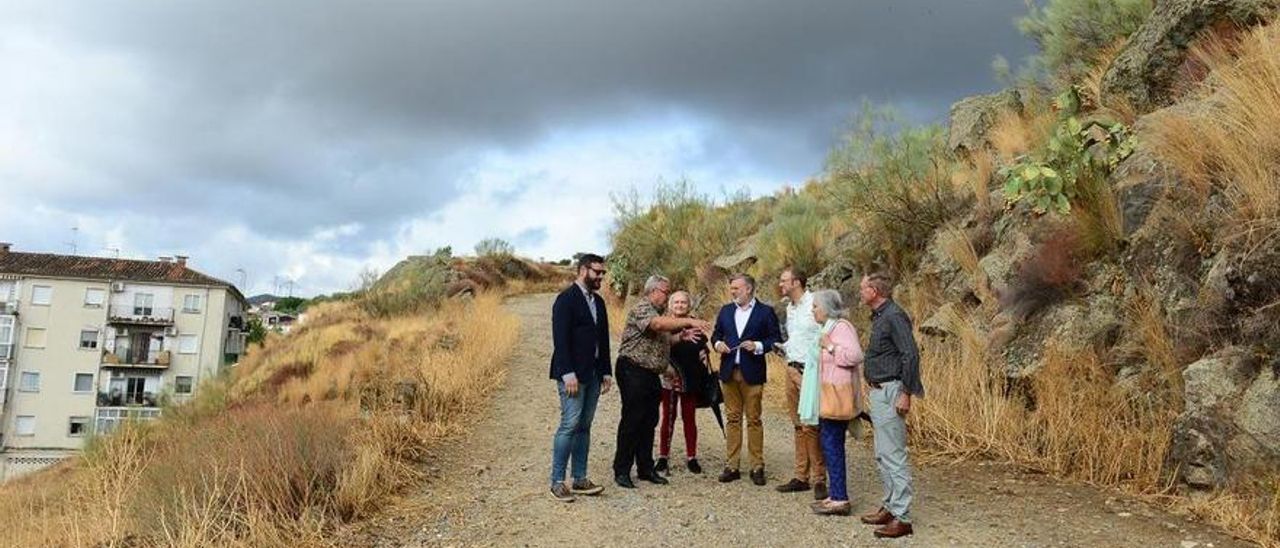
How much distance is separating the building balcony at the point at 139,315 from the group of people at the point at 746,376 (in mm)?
47603

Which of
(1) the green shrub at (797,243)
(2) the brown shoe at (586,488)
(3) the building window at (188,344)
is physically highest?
(1) the green shrub at (797,243)

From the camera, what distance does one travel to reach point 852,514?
18.7ft

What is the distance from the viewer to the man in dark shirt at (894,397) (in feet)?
16.5

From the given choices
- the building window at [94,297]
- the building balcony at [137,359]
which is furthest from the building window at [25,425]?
the building window at [94,297]

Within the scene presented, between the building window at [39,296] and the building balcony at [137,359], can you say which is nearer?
the building window at [39,296]

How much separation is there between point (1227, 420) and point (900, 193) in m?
7.02

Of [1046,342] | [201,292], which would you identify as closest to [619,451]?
[1046,342]

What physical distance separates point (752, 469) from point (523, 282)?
2813cm

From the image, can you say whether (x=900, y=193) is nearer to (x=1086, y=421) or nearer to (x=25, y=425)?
(x=1086, y=421)

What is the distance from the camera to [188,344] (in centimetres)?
4700

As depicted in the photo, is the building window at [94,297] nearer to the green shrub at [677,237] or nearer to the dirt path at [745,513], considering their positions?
the green shrub at [677,237]

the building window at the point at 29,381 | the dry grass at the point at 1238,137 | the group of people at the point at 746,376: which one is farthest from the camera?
the building window at the point at 29,381

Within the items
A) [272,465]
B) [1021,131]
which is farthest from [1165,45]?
[272,465]

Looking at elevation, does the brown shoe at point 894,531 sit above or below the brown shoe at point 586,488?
below
